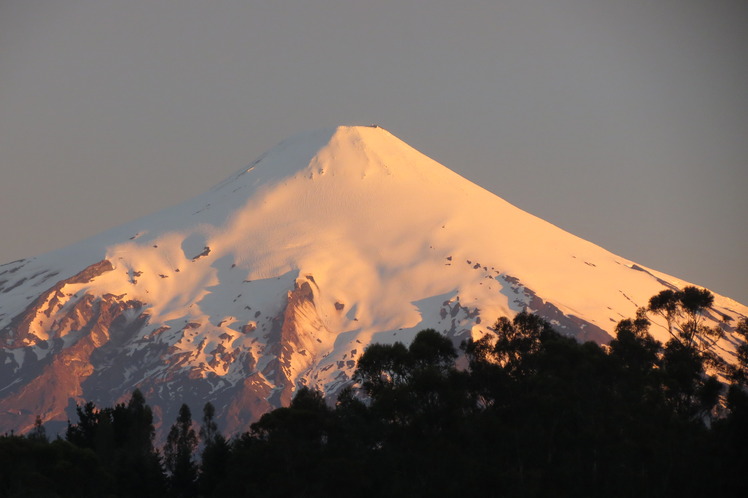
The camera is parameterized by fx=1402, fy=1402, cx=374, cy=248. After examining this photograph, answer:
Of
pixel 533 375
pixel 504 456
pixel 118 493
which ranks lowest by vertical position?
pixel 118 493

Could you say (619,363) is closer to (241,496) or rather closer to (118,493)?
Answer: (241,496)

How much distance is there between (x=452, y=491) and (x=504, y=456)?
32.2ft

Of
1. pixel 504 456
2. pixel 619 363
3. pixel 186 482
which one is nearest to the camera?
pixel 504 456

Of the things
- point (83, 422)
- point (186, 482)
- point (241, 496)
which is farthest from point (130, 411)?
point (241, 496)

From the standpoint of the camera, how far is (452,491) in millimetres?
115875

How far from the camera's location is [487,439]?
126688mm

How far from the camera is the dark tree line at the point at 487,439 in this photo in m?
119

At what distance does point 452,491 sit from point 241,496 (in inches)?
765

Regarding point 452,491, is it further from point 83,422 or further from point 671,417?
point 83,422

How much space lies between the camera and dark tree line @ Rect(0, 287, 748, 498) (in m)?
119

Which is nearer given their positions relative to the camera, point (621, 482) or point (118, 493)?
point (621, 482)

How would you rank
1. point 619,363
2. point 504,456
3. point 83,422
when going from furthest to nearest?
1. point 83,422
2. point 619,363
3. point 504,456

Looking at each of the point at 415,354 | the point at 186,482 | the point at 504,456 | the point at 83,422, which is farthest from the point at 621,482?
the point at 83,422

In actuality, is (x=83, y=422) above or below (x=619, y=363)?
below
